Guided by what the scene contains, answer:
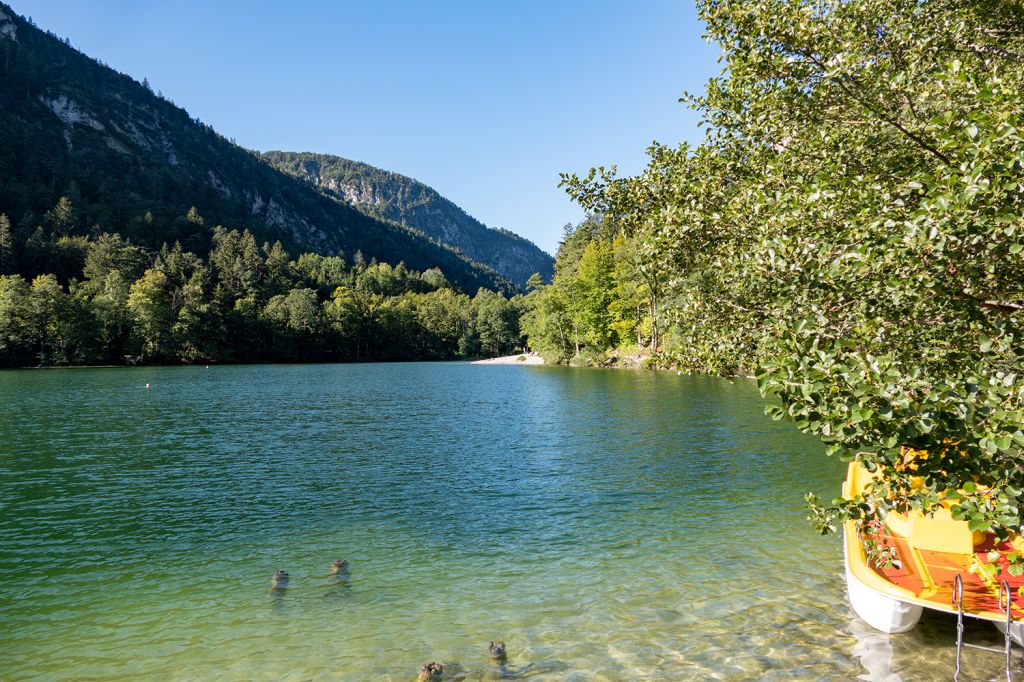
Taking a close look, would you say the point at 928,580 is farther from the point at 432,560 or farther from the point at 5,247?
the point at 5,247

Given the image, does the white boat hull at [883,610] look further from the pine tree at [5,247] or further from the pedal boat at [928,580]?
the pine tree at [5,247]

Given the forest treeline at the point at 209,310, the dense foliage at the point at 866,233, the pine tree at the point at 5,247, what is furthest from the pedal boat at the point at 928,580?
the pine tree at the point at 5,247

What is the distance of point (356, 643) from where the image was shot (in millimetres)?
8750

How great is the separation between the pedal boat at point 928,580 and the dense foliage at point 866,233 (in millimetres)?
1569

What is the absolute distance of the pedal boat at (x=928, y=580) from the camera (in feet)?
24.3

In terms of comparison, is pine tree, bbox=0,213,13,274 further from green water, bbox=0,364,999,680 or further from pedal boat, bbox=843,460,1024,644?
pedal boat, bbox=843,460,1024,644

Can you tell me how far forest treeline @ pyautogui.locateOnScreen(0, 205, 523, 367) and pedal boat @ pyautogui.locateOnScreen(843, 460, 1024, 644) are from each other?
113146mm

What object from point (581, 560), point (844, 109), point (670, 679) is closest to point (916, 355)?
point (844, 109)

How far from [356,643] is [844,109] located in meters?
11.1

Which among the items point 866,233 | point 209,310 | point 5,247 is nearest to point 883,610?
point 866,233

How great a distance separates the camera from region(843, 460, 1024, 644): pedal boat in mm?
7402

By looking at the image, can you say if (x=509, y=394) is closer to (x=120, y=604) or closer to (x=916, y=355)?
(x=120, y=604)

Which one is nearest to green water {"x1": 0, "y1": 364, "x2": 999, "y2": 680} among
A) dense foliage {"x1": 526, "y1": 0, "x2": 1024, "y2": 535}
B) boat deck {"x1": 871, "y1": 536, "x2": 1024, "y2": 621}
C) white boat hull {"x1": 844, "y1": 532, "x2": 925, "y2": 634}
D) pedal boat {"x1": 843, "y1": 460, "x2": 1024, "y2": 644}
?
white boat hull {"x1": 844, "y1": 532, "x2": 925, "y2": 634}

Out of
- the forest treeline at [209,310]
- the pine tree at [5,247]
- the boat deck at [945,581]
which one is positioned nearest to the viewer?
the boat deck at [945,581]
